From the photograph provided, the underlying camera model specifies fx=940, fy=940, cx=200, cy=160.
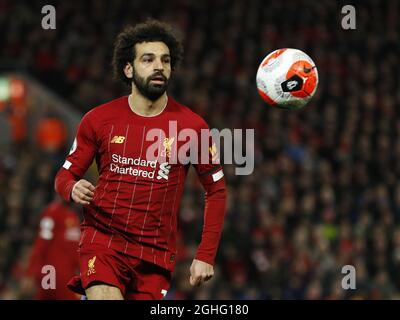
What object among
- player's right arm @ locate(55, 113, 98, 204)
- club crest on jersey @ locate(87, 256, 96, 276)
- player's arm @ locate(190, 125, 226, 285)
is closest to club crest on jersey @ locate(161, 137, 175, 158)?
player's arm @ locate(190, 125, 226, 285)

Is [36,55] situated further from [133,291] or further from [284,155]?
[133,291]

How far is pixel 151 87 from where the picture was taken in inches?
241

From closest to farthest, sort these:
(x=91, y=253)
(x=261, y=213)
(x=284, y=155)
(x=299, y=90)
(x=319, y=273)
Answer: (x=91, y=253)
(x=299, y=90)
(x=319, y=273)
(x=261, y=213)
(x=284, y=155)

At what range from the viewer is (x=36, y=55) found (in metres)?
17.6

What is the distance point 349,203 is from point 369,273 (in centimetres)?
160

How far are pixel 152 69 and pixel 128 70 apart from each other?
309mm

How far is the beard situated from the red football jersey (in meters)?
0.14

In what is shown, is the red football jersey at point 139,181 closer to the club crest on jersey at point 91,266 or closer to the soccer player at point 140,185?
the soccer player at point 140,185

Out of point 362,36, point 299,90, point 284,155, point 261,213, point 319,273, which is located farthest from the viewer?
point 362,36

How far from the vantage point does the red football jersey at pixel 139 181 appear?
599 centimetres

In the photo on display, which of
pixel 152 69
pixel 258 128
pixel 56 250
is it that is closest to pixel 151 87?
pixel 152 69

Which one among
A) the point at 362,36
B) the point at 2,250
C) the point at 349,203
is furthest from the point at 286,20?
the point at 2,250

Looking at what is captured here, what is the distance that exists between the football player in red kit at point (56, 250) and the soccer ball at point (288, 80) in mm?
3877

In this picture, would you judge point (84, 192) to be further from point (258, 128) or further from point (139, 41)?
point (258, 128)
